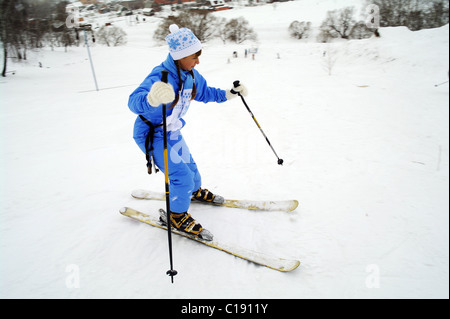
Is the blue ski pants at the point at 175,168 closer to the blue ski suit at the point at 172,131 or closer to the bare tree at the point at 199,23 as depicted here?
the blue ski suit at the point at 172,131

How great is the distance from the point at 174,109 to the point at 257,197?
1.61m

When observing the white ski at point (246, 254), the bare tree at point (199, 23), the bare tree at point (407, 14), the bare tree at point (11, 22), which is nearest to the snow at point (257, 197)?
the white ski at point (246, 254)

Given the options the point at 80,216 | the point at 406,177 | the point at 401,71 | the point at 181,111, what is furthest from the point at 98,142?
the point at 401,71

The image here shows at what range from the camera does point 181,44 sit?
1.98 meters

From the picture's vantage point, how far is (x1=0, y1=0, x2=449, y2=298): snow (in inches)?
77.1

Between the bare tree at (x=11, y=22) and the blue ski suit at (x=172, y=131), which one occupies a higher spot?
the bare tree at (x=11, y=22)

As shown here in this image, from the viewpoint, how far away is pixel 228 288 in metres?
1.92

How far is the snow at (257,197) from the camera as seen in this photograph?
196 cm

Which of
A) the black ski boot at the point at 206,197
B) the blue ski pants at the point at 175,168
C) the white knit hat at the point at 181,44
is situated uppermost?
the white knit hat at the point at 181,44

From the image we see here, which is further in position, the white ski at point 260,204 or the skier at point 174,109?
the white ski at point 260,204

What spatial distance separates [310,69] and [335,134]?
25.1 ft

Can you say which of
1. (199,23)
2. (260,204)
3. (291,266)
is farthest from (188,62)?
(199,23)

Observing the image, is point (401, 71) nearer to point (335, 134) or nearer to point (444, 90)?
point (444, 90)

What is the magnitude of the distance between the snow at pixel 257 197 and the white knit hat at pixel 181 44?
174 cm
